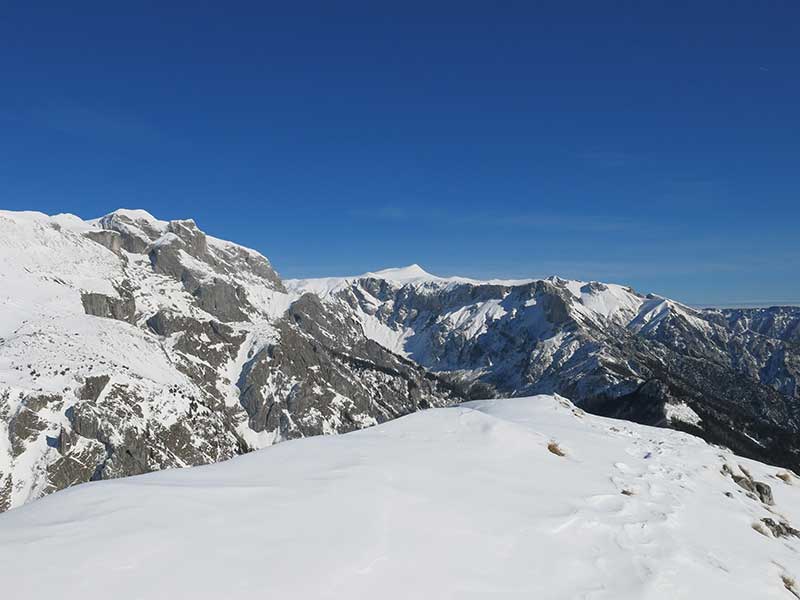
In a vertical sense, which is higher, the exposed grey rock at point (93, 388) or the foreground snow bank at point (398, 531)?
the foreground snow bank at point (398, 531)

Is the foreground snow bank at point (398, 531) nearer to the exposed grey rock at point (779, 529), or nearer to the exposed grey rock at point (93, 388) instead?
the exposed grey rock at point (779, 529)

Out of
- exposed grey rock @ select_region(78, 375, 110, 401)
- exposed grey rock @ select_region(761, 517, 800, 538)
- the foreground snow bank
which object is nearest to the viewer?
the foreground snow bank

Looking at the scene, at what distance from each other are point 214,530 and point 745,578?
16686mm

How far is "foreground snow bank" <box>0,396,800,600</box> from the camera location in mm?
11812

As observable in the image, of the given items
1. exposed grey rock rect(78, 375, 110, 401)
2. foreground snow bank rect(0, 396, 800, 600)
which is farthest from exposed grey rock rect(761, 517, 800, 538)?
exposed grey rock rect(78, 375, 110, 401)

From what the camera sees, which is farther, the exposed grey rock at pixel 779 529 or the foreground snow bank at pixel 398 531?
the exposed grey rock at pixel 779 529

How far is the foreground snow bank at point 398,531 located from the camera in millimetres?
11812

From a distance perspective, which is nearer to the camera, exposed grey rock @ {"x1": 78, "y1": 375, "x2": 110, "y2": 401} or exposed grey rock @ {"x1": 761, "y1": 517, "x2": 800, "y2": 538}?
exposed grey rock @ {"x1": 761, "y1": 517, "x2": 800, "y2": 538}

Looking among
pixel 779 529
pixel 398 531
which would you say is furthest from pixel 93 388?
pixel 779 529

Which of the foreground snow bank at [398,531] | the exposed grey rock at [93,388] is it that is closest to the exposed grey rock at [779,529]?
the foreground snow bank at [398,531]

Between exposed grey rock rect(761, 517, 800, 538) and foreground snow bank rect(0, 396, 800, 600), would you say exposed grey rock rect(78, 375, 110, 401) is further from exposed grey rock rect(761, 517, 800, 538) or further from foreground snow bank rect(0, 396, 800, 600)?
exposed grey rock rect(761, 517, 800, 538)

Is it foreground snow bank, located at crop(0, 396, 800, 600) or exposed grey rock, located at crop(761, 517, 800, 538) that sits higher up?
foreground snow bank, located at crop(0, 396, 800, 600)

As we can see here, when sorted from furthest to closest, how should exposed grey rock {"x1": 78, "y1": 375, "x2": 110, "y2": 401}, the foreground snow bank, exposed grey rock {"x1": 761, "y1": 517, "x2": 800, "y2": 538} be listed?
exposed grey rock {"x1": 78, "y1": 375, "x2": 110, "y2": 401} < exposed grey rock {"x1": 761, "y1": 517, "x2": 800, "y2": 538} < the foreground snow bank

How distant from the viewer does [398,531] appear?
50.1 ft
